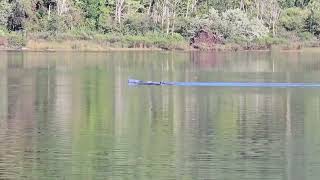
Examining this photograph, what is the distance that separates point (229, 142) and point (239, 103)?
9747 millimetres

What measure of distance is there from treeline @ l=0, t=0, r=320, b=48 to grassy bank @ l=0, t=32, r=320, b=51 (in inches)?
24.7

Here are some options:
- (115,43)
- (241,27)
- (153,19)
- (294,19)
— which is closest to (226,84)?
(115,43)

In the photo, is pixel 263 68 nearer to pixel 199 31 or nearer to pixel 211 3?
pixel 199 31

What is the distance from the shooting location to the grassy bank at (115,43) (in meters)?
73.1

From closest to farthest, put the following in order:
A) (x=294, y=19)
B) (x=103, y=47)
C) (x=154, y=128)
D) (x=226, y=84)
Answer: (x=154, y=128)
(x=226, y=84)
(x=103, y=47)
(x=294, y=19)

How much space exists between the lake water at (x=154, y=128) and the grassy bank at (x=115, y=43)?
2874cm

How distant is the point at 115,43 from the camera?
247ft

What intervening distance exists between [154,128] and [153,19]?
2359 inches

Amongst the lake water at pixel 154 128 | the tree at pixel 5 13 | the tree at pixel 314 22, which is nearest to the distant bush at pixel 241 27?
the tree at pixel 314 22

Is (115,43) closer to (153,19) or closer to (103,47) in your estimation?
(103,47)

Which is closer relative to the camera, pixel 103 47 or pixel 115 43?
pixel 103 47

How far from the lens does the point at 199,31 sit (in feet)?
256

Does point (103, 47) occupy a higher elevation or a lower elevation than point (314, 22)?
lower

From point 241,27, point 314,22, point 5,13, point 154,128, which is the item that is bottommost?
point 154,128
